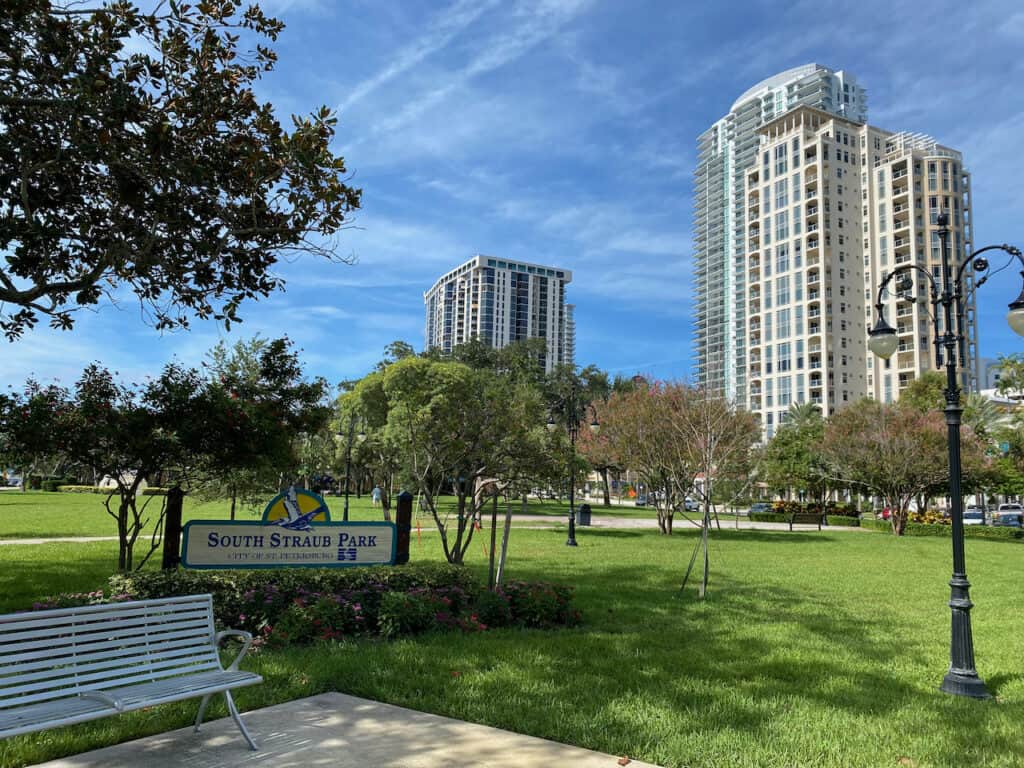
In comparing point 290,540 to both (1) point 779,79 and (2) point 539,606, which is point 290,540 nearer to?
(2) point 539,606

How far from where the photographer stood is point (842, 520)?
40062 mm

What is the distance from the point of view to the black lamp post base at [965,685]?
620 centimetres

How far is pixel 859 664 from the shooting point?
720 cm

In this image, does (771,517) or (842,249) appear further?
(842,249)

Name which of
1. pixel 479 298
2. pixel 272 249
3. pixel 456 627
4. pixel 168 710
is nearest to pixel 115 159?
pixel 272 249

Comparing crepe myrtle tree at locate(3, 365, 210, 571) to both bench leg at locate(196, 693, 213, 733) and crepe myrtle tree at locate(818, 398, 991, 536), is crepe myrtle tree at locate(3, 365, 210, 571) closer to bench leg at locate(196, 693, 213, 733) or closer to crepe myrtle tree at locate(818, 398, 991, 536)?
bench leg at locate(196, 693, 213, 733)

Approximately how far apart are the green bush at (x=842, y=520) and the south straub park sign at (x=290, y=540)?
→ 123ft

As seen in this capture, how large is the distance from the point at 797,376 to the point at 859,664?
85928 millimetres

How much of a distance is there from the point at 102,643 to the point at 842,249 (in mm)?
95184

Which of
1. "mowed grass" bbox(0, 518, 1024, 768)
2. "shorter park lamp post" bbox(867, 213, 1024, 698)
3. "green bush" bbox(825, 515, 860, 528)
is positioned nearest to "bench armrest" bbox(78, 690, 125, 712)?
"mowed grass" bbox(0, 518, 1024, 768)

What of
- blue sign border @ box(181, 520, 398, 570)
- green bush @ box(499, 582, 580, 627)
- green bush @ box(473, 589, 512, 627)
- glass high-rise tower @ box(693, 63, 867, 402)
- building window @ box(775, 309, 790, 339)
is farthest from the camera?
glass high-rise tower @ box(693, 63, 867, 402)

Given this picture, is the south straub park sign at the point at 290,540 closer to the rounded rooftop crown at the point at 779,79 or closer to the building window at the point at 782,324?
the building window at the point at 782,324

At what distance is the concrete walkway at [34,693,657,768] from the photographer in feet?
13.5

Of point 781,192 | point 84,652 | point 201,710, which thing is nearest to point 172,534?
point 84,652
